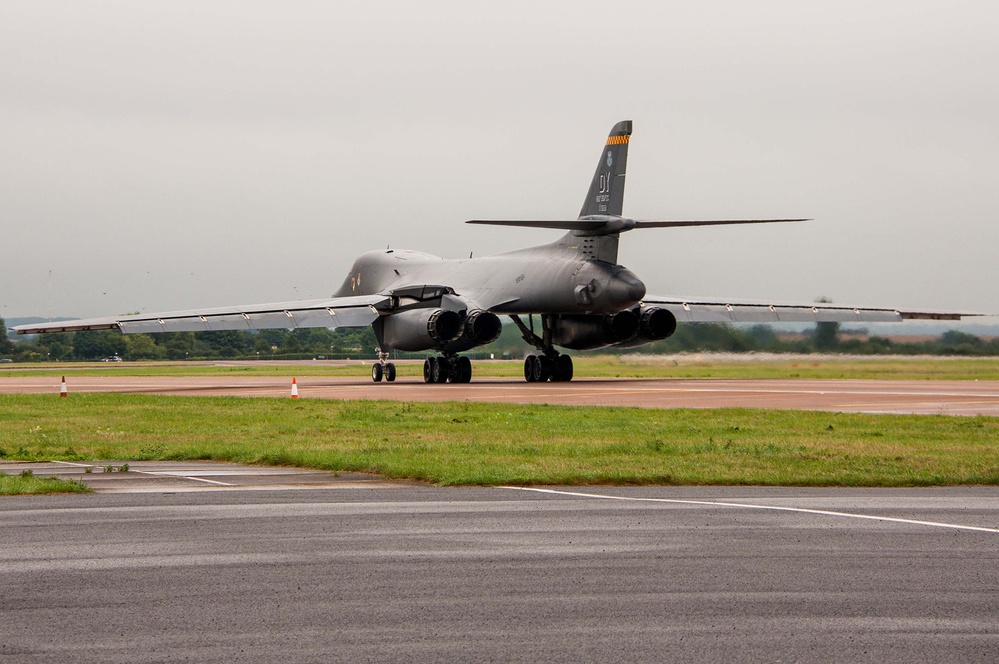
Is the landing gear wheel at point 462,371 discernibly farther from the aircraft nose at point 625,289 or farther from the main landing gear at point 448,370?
the aircraft nose at point 625,289

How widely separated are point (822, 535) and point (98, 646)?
231 inches

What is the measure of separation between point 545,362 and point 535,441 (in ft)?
82.1

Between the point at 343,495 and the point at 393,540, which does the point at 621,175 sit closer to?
the point at 343,495

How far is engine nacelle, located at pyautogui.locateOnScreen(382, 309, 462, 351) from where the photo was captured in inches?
1657

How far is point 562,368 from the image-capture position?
44750 millimetres

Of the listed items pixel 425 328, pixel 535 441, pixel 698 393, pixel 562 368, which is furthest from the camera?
pixel 562 368

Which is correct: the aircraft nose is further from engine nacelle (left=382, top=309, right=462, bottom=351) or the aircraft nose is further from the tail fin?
engine nacelle (left=382, top=309, right=462, bottom=351)

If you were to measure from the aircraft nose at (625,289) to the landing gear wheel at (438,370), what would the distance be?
771cm

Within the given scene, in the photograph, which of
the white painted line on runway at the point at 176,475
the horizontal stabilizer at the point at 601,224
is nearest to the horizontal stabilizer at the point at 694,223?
the horizontal stabilizer at the point at 601,224

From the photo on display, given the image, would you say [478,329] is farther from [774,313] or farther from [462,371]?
[774,313]

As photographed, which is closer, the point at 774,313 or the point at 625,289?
the point at 625,289

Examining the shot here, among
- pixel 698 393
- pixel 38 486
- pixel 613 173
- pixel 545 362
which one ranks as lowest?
pixel 698 393

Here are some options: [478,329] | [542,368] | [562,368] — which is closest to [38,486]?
[478,329]

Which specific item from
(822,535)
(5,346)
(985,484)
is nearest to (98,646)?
(822,535)
